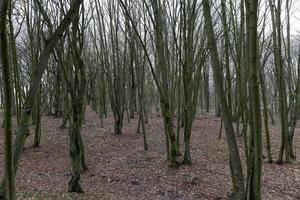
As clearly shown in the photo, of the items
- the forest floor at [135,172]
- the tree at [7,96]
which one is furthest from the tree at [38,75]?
the forest floor at [135,172]

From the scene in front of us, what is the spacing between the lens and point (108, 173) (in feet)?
31.9

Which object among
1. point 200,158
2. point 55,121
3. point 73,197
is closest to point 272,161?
point 200,158

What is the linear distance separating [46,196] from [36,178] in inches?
88.7

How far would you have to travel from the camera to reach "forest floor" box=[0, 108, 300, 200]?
7723 millimetres

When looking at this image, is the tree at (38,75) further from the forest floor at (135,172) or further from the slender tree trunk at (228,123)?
the forest floor at (135,172)

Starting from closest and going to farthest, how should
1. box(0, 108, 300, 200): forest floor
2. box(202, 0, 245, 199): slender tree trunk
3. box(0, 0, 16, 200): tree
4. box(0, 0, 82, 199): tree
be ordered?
Answer: box(0, 0, 16, 200): tree, box(0, 0, 82, 199): tree, box(202, 0, 245, 199): slender tree trunk, box(0, 108, 300, 200): forest floor

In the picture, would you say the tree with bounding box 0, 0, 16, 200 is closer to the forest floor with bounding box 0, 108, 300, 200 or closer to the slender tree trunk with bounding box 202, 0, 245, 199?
the slender tree trunk with bounding box 202, 0, 245, 199

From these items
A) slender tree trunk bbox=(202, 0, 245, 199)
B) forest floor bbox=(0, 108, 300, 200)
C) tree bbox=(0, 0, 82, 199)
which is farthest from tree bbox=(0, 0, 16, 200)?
forest floor bbox=(0, 108, 300, 200)

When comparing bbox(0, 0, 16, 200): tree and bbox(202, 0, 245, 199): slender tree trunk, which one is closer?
bbox(0, 0, 16, 200): tree

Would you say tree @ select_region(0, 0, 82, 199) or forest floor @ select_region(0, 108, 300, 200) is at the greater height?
tree @ select_region(0, 0, 82, 199)

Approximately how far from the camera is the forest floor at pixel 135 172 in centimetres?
772

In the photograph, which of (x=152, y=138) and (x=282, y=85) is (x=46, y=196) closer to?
(x=282, y=85)

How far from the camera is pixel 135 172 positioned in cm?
977

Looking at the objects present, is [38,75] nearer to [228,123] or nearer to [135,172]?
[228,123]
